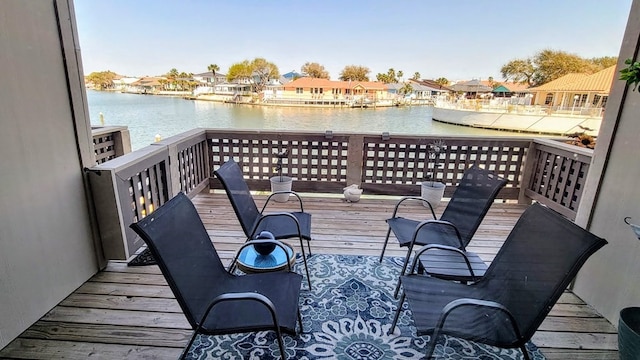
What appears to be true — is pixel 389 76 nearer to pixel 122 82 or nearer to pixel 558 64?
pixel 558 64

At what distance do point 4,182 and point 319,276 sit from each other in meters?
2.02

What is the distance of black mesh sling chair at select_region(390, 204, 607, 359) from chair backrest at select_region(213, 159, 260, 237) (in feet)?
4.19

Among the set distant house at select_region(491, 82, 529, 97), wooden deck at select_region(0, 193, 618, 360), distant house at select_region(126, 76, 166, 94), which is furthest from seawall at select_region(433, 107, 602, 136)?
distant house at select_region(126, 76, 166, 94)

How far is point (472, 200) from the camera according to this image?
7.70ft

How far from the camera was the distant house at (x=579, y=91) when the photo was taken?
2282 cm

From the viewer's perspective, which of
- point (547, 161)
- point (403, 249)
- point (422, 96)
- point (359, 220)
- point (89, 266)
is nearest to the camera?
point (89, 266)

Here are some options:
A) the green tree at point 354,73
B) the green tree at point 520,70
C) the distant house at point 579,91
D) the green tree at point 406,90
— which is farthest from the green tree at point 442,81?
the distant house at point 579,91

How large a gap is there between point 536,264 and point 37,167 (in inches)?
112

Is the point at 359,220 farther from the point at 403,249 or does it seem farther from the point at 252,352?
the point at 252,352

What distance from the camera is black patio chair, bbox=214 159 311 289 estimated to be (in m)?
2.28

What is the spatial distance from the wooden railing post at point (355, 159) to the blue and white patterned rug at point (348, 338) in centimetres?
211

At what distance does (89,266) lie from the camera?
227 centimetres

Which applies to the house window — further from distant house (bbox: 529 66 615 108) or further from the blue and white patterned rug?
the blue and white patterned rug

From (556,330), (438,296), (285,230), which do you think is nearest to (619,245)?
(556,330)
